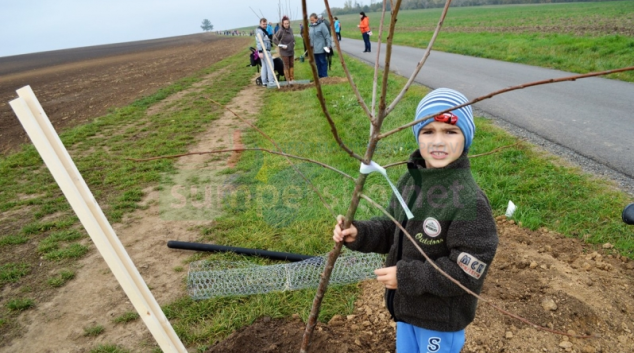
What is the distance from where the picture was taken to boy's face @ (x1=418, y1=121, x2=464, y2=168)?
142cm

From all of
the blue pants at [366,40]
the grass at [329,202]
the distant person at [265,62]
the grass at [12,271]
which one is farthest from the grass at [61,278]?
the blue pants at [366,40]

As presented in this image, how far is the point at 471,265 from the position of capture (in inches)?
52.2

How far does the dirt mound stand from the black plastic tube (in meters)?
0.70

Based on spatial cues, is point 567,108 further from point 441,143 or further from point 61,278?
point 61,278

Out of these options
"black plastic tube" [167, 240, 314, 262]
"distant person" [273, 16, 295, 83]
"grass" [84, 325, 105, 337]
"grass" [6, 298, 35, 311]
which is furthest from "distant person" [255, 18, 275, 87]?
"grass" [84, 325, 105, 337]

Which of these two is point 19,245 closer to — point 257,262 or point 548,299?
point 257,262

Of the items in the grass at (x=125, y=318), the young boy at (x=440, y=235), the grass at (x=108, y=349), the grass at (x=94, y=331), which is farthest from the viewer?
the grass at (x=125, y=318)

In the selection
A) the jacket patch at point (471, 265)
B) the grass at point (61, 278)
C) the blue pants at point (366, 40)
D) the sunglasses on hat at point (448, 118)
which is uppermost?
the sunglasses on hat at point (448, 118)

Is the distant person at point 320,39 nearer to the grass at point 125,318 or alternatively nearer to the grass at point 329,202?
the grass at point 329,202

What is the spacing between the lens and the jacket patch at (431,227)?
143cm

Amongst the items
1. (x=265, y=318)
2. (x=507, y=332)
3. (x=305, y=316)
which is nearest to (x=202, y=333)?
(x=265, y=318)

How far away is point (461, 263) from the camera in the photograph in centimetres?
134

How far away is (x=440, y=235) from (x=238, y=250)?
2.39 metres

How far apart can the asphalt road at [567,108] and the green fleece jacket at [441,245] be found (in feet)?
12.7
